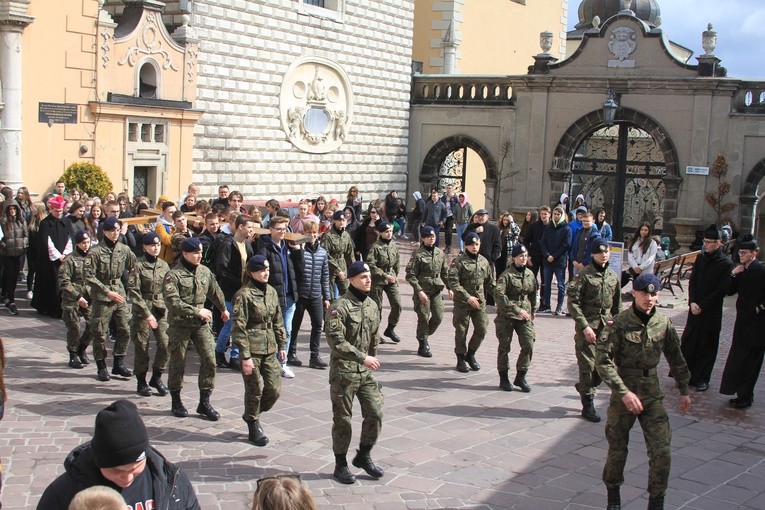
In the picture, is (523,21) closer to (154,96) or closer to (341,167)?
(341,167)

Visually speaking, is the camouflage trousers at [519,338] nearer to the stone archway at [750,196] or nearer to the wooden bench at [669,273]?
the wooden bench at [669,273]

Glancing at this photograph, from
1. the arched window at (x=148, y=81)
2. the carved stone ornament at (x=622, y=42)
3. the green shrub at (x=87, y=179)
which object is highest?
the carved stone ornament at (x=622, y=42)

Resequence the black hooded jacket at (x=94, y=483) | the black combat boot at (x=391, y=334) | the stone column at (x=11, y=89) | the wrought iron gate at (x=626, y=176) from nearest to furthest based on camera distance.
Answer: the black hooded jacket at (x=94, y=483) < the black combat boot at (x=391, y=334) < the stone column at (x=11, y=89) < the wrought iron gate at (x=626, y=176)

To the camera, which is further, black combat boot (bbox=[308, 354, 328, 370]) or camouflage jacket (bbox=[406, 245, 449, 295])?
camouflage jacket (bbox=[406, 245, 449, 295])

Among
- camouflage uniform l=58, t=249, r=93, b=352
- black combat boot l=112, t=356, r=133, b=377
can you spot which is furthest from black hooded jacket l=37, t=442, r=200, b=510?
camouflage uniform l=58, t=249, r=93, b=352

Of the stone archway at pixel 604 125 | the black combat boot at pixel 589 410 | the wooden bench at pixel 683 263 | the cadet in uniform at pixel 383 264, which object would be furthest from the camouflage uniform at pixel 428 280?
the stone archway at pixel 604 125

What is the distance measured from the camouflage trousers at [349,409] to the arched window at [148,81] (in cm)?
1335

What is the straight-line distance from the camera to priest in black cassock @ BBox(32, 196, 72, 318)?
14.0 metres

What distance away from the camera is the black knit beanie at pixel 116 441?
4.42 meters

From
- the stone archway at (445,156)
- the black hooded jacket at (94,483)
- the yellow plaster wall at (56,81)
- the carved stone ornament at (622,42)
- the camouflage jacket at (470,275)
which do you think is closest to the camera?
the black hooded jacket at (94,483)

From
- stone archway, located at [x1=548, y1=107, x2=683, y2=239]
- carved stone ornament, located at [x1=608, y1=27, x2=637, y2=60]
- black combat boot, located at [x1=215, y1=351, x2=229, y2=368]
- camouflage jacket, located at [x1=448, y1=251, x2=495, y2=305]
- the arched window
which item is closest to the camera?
black combat boot, located at [x1=215, y1=351, x2=229, y2=368]

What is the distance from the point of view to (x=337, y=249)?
13.4m

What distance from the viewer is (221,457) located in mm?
8523

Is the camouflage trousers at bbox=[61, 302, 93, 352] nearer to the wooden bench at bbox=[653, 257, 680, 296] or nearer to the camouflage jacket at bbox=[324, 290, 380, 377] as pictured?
the camouflage jacket at bbox=[324, 290, 380, 377]
